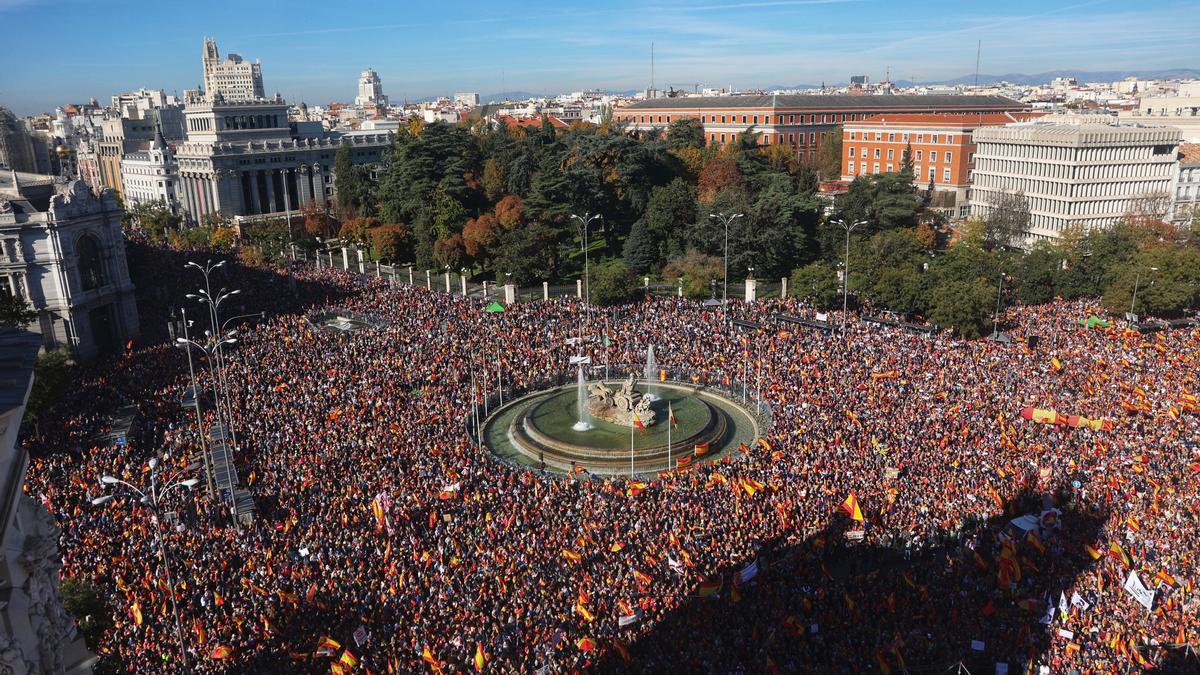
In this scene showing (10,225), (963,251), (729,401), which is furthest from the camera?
(963,251)

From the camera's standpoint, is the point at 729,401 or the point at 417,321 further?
the point at 417,321

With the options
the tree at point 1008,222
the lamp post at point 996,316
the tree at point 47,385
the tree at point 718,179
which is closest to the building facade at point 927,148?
the tree at point 1008,222

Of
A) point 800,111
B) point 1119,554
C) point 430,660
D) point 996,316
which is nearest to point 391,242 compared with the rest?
point 996,316

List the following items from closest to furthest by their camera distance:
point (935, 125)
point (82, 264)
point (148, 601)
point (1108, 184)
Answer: point (148, 601)
point (82, 264)
point (1108, 184)
point (935, 125)

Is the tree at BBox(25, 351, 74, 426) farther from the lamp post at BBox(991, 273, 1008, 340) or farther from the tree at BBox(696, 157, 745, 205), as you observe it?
the tree at BBox(696, 157, 745, 205)

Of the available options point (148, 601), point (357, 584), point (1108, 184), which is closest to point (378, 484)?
point (357, 584)

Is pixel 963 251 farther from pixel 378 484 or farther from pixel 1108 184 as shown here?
pixel 378 484

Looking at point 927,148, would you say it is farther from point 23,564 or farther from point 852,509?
point 23,564
